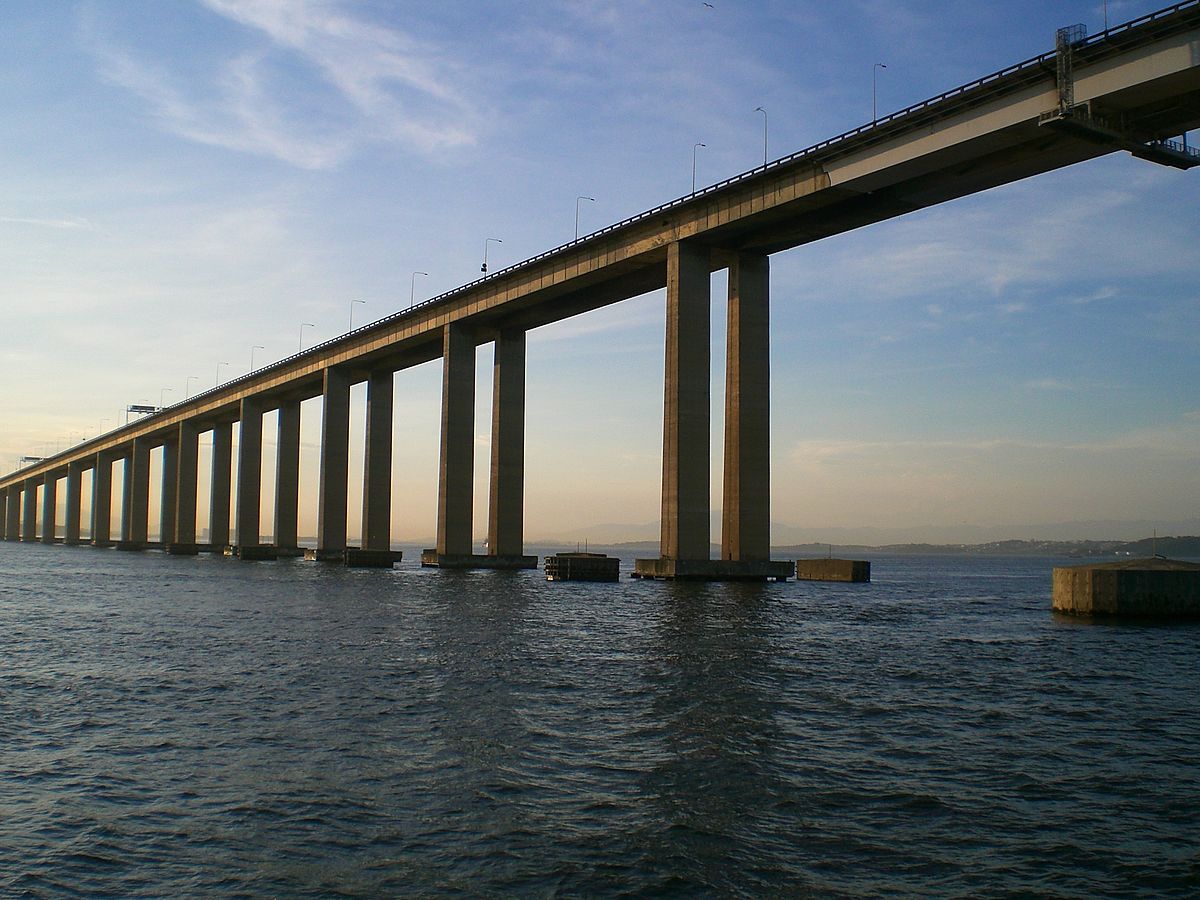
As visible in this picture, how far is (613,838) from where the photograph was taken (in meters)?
13.4

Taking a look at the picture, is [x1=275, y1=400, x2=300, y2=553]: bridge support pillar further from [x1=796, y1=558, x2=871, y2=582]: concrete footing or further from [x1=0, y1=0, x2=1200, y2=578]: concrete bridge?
[x1=796, y1=558, x2=871, y2=582]: concrete footing

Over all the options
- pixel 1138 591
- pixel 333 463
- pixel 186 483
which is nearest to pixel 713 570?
pixel 1138 591

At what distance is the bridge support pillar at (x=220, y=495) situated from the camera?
149375mm

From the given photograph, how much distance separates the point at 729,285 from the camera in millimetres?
70938

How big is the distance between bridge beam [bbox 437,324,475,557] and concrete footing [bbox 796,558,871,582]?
1206 inches

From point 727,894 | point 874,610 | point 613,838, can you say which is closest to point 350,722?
point 613,838

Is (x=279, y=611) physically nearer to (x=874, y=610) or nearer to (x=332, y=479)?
(x=874, y=610)

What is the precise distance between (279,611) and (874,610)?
30.4 meters

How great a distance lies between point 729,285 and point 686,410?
10049 millimetres

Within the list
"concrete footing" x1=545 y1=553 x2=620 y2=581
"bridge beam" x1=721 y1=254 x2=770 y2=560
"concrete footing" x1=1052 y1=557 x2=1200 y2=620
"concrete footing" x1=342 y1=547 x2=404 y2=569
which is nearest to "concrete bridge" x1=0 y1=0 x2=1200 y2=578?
"bridge beam" x1=721 y1=254 x2=770 y2=560

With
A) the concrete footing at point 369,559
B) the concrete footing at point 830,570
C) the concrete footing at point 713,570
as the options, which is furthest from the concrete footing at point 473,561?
the concrete footing at point 830,570

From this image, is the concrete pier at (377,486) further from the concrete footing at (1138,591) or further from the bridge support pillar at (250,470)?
the concrete footing at (1138,591)

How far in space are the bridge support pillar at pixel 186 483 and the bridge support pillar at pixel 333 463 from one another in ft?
166

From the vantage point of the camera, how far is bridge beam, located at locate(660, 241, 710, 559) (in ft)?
221
